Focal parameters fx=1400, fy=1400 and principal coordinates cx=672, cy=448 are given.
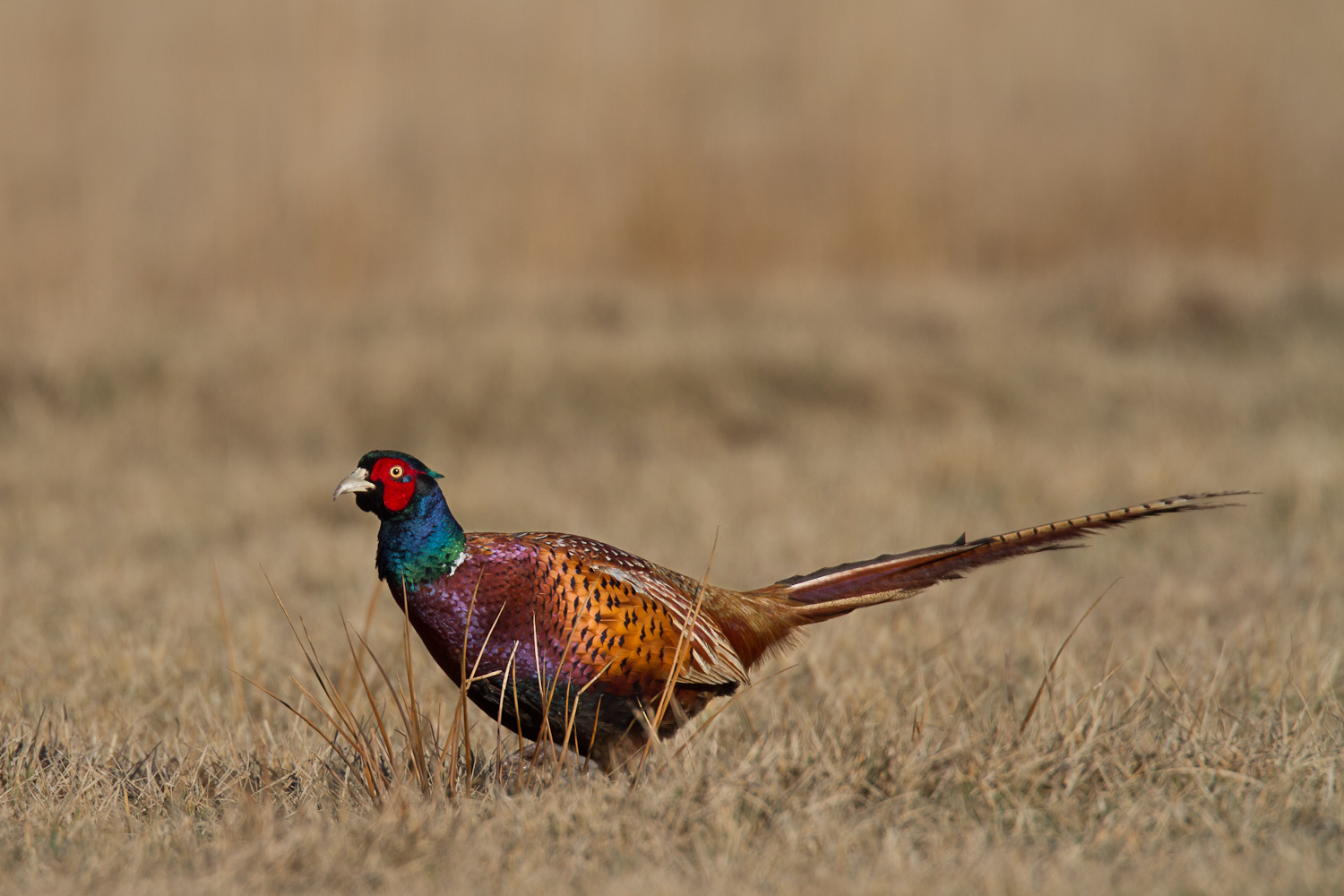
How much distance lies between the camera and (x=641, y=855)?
7.61ft

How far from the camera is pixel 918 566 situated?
2.81 metres

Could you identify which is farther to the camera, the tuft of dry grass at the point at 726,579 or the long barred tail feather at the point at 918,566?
the long barred tail feather at the point at 918,566

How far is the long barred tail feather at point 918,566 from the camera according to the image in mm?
2725

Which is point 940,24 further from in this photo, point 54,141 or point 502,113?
point 54,141

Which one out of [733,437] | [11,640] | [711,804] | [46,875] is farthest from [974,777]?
[733,437]

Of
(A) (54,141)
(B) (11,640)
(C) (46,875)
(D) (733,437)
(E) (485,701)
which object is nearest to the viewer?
(C) (46,875)

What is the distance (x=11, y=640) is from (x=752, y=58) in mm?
6052

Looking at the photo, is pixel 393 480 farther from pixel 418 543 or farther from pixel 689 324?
pixel 689 324

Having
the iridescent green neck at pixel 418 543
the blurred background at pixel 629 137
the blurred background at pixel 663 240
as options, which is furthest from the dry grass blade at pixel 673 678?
the blurred background at pixel 629 137

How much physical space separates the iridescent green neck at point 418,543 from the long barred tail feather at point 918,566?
2.37 feet

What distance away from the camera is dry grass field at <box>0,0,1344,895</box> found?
4.20 metres

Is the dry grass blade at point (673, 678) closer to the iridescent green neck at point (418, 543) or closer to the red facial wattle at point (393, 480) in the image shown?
the iridescent green neck at point (418, 543)

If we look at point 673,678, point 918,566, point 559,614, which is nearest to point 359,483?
point 559,614

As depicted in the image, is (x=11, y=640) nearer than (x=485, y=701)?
No
